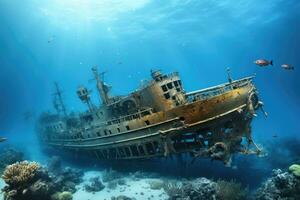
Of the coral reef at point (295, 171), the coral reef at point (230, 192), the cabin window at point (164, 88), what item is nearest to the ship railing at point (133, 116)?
the cabin window at point (164, 88)

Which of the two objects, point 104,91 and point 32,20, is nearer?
point 104,91

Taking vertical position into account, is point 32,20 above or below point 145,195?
above

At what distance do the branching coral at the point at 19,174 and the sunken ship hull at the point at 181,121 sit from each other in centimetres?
705

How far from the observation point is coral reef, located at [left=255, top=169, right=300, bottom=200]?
43.7 feet

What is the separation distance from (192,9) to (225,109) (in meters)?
36.0

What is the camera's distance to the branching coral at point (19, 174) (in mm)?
13114

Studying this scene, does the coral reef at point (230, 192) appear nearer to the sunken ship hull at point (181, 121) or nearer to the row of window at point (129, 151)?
the sunken ship hull at point (181, 121)

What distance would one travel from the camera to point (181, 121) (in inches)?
609

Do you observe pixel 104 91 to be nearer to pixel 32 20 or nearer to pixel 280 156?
pixel 280 156

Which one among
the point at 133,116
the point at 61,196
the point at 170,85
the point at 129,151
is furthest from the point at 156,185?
the point at 170,85

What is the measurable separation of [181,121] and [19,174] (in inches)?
360

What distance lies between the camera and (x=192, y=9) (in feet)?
154

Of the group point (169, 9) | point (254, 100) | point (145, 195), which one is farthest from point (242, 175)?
point (169, 9)

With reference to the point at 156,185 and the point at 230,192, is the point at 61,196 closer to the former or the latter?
the point at 156,185
